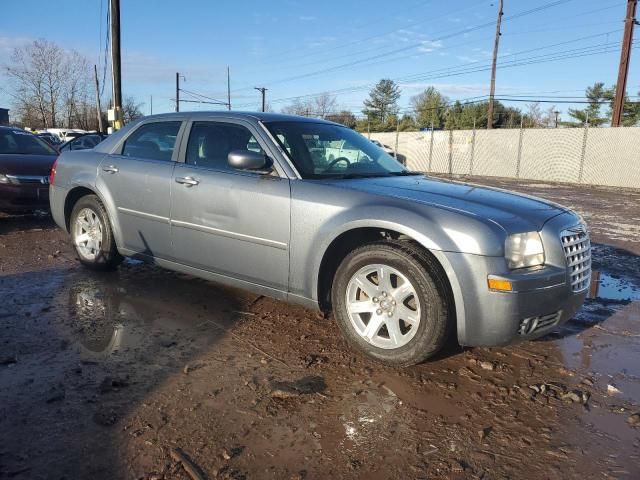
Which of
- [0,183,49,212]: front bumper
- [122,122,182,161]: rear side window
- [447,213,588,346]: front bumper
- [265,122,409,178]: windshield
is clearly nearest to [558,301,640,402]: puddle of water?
[447,213,588,346]: front bumper

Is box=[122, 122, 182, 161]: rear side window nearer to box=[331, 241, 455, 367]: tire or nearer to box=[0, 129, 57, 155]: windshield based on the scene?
box=[331, 241, 455, 367]: tire

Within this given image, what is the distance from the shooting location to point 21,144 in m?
8.80

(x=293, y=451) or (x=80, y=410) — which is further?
(x=80, y=410)

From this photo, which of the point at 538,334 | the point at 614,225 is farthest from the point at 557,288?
the point at 614,225

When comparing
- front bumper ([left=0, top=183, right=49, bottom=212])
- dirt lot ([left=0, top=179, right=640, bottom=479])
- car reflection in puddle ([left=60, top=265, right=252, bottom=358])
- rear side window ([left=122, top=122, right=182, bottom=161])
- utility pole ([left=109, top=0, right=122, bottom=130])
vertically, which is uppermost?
utility pole ([left=109, top=0, right=122, bottom=130])

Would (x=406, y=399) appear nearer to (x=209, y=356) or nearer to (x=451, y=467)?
(x=451, y=467)

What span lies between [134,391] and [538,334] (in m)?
2.45

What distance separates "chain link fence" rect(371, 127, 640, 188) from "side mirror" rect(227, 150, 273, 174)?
19517 millimetres

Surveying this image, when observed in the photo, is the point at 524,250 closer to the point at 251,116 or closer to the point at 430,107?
the point at 251,116

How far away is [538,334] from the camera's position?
10.3 feet

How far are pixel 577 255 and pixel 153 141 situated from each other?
3768mm

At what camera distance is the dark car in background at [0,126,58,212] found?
766cm

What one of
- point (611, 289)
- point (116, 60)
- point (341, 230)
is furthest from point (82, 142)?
point (611, 289)

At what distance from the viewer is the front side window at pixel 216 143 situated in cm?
418
